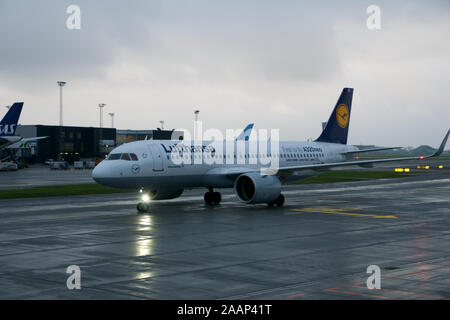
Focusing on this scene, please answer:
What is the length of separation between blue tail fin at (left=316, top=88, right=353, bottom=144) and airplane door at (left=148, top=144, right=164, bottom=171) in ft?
50.4

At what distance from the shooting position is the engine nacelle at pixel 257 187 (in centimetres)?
3041

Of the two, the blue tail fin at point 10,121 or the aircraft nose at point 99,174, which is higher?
the blue tail fin at point 10,121

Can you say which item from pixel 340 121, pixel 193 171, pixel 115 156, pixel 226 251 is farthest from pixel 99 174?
pixel 340 121

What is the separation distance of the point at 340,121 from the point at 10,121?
2044 inches

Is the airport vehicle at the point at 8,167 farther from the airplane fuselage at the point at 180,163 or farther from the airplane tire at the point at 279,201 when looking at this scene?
the airplane tire at the point at 279,201

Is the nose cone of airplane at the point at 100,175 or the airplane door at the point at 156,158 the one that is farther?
the airplane door at the point at 156,158

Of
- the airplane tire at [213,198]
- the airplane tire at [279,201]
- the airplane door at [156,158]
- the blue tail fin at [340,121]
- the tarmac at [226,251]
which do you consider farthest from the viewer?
the blue tail fin at [340,121]

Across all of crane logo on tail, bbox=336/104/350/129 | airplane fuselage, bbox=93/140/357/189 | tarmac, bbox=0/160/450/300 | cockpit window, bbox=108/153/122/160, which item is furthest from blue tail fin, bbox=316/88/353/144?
cockpit window, bbox=108/153/122/160

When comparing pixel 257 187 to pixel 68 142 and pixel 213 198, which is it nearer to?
pixel 213 198

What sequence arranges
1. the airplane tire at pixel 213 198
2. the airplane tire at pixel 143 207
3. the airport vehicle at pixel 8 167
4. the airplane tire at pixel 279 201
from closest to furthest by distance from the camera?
the airplane tire at pixel 143 207
the airplane tire at pixel 279 201
the airplane tire at pixel 213 198
the airport vehicle at pixel 8 167

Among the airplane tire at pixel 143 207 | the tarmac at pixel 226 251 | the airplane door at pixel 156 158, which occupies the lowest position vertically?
the tarmac at pixel 226 251

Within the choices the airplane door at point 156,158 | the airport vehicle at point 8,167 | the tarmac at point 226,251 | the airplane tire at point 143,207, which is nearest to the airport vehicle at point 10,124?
the airport vehicle at point 8,167

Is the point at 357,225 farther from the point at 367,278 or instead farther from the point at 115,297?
the point at 115,297

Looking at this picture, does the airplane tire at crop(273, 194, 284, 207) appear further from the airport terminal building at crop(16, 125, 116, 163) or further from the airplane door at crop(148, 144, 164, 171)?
the airport terminal building at crop(16, 125, 116, 163)
